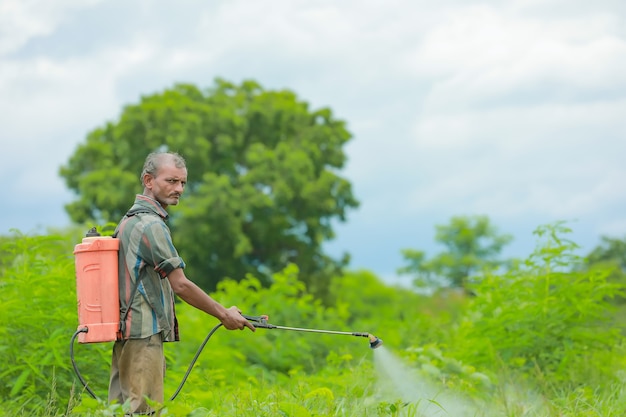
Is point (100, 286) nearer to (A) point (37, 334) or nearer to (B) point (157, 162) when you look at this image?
(B) point (157, 162)

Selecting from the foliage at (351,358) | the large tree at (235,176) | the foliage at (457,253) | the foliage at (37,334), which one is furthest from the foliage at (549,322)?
the foliage at (457,253)

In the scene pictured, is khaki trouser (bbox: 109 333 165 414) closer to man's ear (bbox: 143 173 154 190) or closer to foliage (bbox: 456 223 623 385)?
man's ear (bbox: 143 173 154 190)

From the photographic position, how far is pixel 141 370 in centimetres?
538

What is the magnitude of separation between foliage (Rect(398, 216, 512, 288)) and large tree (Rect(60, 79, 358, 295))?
17.5 m

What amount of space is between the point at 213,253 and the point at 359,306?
9244 millimetres

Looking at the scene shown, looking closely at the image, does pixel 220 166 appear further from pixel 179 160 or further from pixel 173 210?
pixel 179 160

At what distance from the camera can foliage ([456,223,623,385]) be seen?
31.4 feet

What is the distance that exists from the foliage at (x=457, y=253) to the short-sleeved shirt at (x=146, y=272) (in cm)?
4498

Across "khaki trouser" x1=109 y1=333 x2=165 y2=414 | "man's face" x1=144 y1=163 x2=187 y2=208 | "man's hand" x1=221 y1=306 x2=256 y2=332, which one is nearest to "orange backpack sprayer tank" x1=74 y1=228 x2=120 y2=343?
"khaki trouser" x1=109 y1=333 x2=165 y2=414

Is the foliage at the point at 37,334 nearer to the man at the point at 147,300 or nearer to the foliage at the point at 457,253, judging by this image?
the man at the point at 147,300

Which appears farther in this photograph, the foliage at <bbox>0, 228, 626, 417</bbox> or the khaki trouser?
the foliage at <bbox>0, 228, 626, 417</bbox>

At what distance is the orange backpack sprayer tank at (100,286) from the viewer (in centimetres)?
541

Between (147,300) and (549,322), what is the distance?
5650 millimetres

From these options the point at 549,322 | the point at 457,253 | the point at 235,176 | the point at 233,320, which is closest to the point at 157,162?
the point at 233,320
